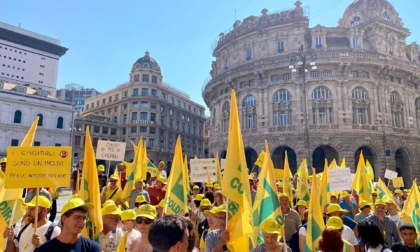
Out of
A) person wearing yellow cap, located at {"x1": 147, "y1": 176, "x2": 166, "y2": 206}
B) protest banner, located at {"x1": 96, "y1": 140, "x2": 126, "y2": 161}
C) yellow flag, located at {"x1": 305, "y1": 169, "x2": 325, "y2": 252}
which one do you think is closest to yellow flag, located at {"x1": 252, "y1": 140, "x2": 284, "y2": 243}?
yellow flag, located at {"x1": 305, "y1": 169, "x2": 325, "y2": 252}

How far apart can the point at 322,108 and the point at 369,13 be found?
12.9 m

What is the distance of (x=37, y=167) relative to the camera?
15.1 feet

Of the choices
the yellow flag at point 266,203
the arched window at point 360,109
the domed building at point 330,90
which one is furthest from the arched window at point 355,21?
the yellow flag at point 266,203

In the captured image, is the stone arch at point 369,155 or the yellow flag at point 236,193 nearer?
the yellow flag at point 236,193

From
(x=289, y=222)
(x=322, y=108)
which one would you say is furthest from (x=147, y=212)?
(x=322, y=108)

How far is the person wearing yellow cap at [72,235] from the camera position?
3.14 metres

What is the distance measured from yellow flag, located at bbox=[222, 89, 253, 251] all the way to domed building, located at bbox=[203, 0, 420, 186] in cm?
2606

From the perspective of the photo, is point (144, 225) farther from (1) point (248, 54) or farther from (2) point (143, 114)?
(2) point (143, 114)

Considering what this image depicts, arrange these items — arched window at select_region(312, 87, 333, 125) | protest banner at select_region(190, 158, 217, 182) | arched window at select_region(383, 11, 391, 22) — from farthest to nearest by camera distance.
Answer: arched window at select_region(383, 11, 391, 22) < arched window at select_region(312, 87, 333, 125) < protest banner at select_region(190, 158, 217, 182)

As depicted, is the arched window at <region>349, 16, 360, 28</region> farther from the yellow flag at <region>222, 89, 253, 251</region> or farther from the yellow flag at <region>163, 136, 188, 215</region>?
the yellow flag at <region>222, 89, 253, 251</region>

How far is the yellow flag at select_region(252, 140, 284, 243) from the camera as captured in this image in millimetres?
4996

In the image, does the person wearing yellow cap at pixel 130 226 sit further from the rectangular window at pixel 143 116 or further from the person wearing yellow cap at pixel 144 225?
the rectangular window at pixel 143 116

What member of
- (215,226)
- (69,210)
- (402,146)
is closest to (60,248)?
(69,210)

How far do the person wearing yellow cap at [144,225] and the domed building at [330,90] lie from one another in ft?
88.1
